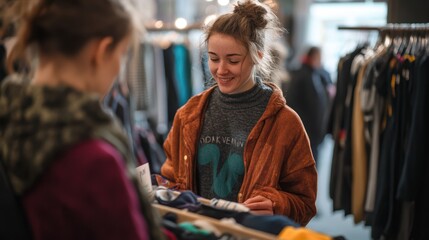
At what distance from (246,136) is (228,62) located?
26cm

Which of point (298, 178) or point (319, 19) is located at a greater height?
point (319, 19)

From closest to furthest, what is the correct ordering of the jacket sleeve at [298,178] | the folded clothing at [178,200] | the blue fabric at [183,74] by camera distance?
the folded clothing at [178,200] < the jacket sleeve at [298,178] < the blue fabric at [183,74]

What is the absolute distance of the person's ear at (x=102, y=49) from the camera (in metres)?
0.93

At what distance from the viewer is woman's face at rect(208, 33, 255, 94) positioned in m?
1.67

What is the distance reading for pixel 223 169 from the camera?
5.65 feet

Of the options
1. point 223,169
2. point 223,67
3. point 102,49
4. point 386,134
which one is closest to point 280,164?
point 223,169

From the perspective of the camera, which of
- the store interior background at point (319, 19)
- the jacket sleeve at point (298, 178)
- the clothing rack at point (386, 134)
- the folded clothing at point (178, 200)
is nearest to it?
the folded clothing at point (178, 200)

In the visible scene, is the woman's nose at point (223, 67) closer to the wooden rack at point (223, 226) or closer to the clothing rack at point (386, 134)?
the wooden rack at point (223, 226)

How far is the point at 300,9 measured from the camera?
20.6 ft

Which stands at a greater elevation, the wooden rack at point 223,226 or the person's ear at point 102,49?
the person's ear at point 102,49

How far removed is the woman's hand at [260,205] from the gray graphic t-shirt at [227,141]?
0.46 feet

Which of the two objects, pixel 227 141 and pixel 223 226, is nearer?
pixel 223 226

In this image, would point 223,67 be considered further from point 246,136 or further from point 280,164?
point 280,164

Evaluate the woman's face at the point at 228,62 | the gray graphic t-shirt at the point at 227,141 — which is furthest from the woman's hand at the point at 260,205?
the woman's face at the point at 228,62
